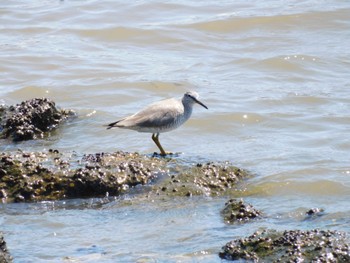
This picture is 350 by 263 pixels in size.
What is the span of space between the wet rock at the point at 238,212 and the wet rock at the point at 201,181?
47cm

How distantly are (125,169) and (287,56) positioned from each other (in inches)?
231

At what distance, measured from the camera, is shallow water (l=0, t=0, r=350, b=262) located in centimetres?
673

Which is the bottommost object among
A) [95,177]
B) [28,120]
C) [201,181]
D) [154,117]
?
[201,181]

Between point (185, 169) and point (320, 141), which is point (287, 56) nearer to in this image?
point (320, 141)

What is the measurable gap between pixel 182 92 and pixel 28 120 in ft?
9.70

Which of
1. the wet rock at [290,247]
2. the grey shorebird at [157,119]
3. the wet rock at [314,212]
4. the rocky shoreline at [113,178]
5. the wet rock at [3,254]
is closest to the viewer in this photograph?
the wet rock at [290,247]

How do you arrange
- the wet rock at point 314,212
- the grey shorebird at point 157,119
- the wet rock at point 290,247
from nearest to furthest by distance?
the wet rock at point 290,247, the wet rock at point 314,212, the grey shorebird at point 157,119

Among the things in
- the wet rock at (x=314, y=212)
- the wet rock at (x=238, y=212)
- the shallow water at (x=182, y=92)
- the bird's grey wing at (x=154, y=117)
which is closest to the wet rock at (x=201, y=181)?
the shallow water at (x=182, y=92)

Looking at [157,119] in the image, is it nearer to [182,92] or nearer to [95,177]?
[95,177]

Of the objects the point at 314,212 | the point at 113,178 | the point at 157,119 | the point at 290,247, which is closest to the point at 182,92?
the point at 157,119

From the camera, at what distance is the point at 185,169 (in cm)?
754

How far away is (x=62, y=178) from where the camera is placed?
724cm

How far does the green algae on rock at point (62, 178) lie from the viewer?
7230 millimetres

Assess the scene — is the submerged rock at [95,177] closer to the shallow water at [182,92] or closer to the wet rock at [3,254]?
the shallow water at [182,92]
